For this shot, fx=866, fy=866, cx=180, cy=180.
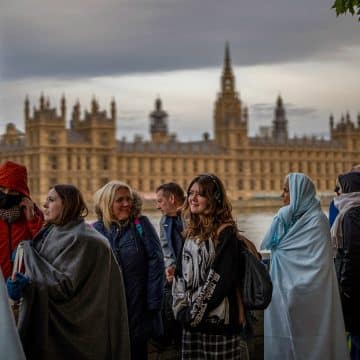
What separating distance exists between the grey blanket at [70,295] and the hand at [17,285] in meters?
0.02

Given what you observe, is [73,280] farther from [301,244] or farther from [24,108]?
[24,108]

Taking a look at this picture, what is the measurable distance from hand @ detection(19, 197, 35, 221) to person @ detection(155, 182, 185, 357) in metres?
0.76

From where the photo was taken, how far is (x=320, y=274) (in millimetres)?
3182

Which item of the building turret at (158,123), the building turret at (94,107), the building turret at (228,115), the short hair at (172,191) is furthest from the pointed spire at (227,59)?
the short hair at (172,191)

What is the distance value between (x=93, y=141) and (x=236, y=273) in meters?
44.8

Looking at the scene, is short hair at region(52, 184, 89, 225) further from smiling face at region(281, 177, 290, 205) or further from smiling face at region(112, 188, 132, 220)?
smiling face at region(281, 177, 290, 205)

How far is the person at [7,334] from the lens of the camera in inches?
89.3

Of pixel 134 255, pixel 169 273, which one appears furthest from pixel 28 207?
pixel 169 273

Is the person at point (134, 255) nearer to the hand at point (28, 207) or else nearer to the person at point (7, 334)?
the hand at point (28, 207)

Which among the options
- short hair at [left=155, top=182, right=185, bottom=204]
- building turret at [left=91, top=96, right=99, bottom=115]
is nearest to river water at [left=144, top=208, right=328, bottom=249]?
building turret at [left=91, top=96, right=99, bottom=115]

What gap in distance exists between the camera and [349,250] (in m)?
3.23

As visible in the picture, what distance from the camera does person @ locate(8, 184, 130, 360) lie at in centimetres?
248

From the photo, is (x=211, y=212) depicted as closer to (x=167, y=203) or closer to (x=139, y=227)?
(x=139, y=227)

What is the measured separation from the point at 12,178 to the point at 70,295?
1.60 feet
